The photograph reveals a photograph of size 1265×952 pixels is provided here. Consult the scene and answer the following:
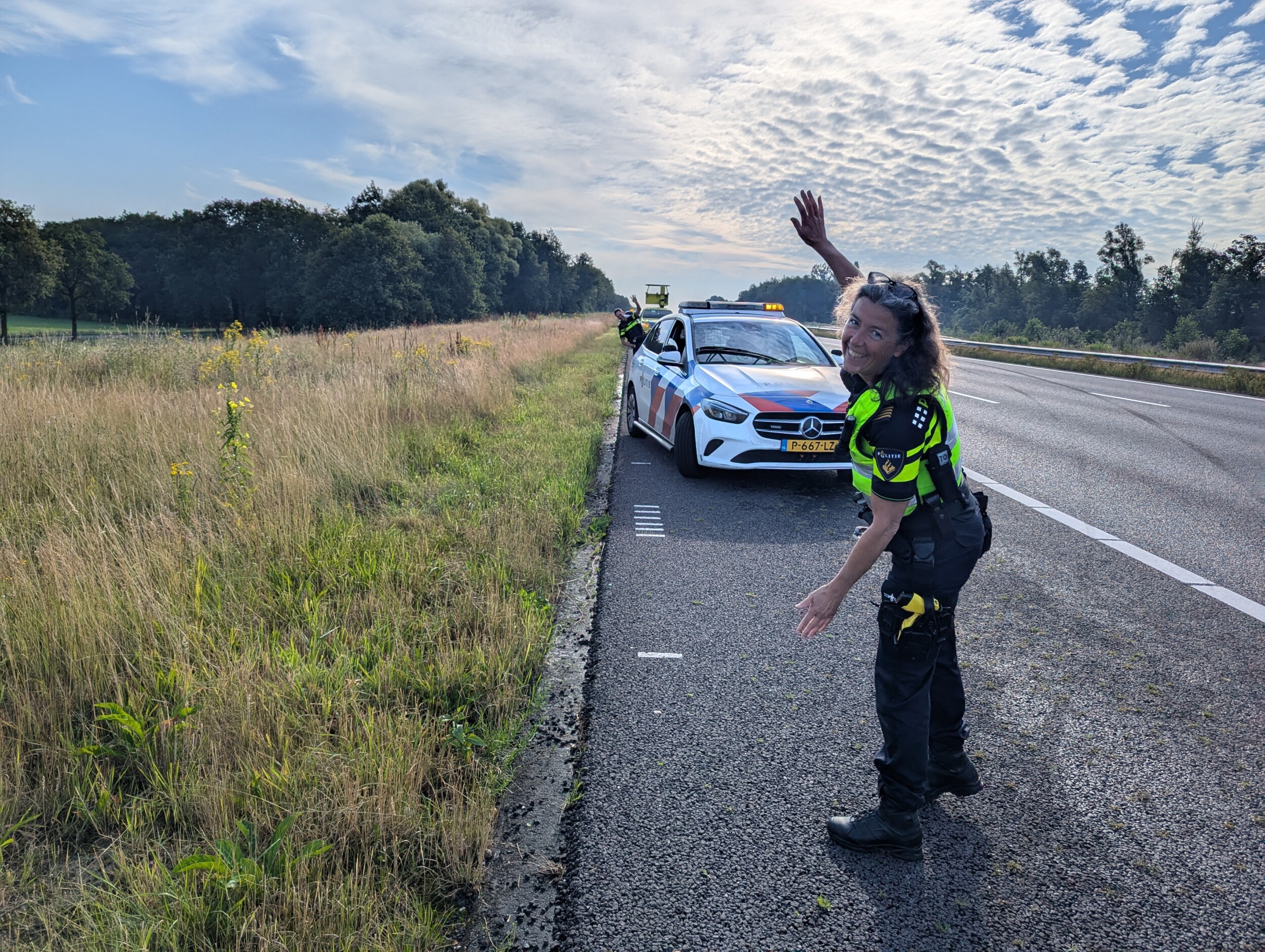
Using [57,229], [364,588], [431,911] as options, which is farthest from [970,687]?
[57,229]

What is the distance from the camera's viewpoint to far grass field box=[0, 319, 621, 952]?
1975mm

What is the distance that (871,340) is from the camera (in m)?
2.13

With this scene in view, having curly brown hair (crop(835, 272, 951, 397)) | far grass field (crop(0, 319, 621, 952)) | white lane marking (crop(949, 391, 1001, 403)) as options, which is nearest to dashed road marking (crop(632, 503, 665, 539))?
far grass field (crop(0, 319, 621, 952))

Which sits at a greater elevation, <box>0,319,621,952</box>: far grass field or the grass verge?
the grass verge

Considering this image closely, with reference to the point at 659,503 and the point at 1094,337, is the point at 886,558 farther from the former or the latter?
the point at 1094,337

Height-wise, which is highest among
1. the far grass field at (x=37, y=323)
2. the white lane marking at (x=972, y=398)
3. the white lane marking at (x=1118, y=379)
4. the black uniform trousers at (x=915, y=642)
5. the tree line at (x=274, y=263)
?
the tree line at (x=274, y=263)

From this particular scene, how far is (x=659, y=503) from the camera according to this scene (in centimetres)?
652

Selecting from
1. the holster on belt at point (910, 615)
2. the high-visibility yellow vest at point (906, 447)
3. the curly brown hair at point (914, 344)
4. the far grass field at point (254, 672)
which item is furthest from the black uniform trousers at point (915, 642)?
the far grass field at point (254, 672)

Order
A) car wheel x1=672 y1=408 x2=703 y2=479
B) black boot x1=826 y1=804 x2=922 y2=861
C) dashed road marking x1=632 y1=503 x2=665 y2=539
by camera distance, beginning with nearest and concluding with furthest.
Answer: black boot x1=826 y1=804 x2=922 y2=861 < dashed road marking x1=632 y1=503 x2=665 y2=539 < car wheel x1=672 y1=408 x2=703 y2=479

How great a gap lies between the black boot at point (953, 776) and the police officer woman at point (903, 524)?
0.15 m

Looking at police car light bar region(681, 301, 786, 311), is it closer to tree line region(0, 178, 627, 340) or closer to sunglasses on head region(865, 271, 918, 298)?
sunglasses on head region(865, 271, 918, 298)

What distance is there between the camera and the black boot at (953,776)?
2.54 meters

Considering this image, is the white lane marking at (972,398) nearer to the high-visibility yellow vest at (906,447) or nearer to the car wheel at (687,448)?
the car wheel at (687,448)

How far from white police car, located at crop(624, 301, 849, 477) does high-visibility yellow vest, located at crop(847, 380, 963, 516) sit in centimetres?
441
